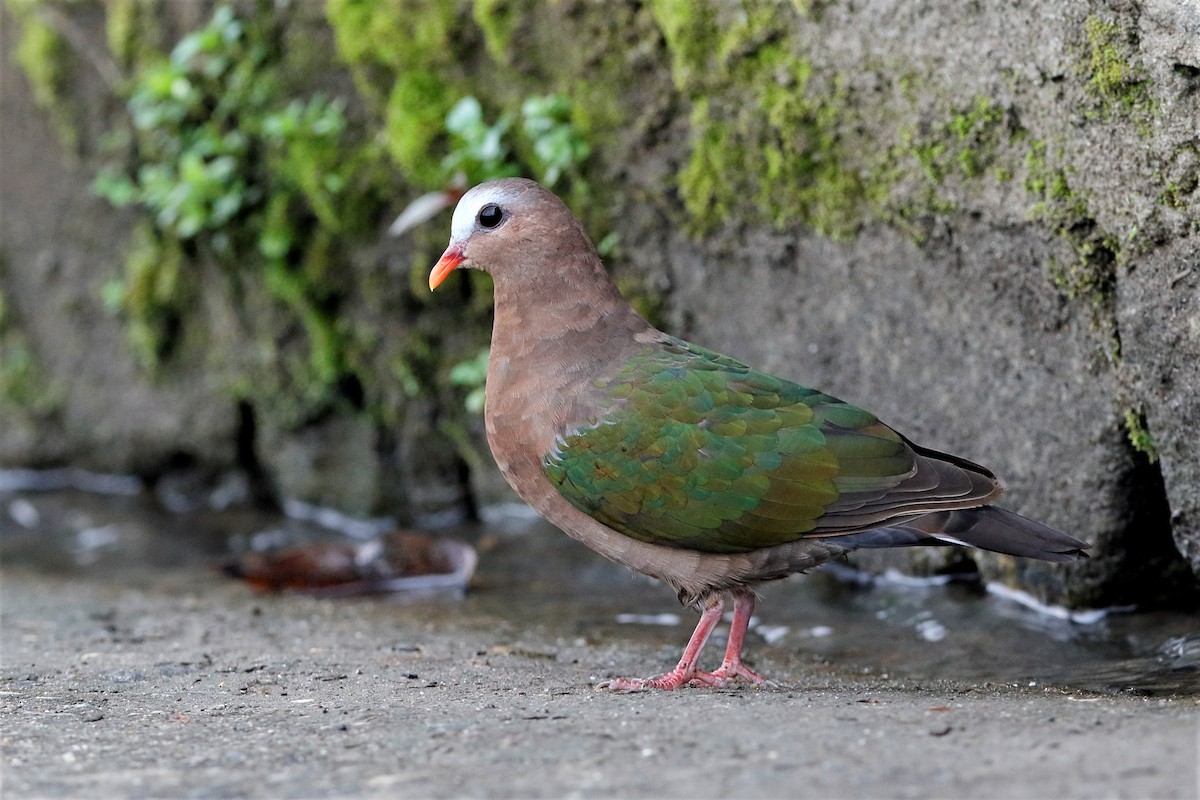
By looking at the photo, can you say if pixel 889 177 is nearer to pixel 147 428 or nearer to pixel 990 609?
pixel 990 609

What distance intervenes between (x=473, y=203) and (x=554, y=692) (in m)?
1.56

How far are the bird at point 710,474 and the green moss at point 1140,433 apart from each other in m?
0.76

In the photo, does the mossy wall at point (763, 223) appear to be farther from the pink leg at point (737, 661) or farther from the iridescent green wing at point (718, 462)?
the pink leg at point (737, 661)

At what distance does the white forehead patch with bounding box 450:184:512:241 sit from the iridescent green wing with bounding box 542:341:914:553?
758 millimetres

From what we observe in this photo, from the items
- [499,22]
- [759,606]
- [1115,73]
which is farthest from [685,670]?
[499,22]

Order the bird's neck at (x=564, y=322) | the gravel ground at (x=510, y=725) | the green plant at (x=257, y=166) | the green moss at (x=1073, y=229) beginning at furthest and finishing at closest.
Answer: the green plant at (x=257, y=166)
the green moss at (x=1073, y=229)
the bird's neck at (x=564, y=322)
the gravel ground at (x=510, y=725)

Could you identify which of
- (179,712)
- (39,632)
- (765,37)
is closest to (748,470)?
(179,712)

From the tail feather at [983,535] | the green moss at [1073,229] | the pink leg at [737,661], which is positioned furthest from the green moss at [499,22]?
the tail feather at [983,535]

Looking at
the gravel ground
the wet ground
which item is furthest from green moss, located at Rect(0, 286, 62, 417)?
the gravel ground

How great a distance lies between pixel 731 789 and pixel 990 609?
2645 millimetres

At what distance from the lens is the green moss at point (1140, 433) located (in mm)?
4129

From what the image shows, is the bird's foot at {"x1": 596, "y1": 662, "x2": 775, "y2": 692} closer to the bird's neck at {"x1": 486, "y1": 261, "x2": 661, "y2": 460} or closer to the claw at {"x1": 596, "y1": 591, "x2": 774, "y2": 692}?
the claw at {"x1": 596, "y1": 591, "x2": 774, "y2": 692}

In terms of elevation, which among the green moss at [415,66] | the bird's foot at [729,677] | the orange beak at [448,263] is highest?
the green moss at [415,66]

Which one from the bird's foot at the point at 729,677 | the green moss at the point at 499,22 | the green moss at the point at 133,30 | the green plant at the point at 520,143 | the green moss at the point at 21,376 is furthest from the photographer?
the green moss at the point at 21,376
